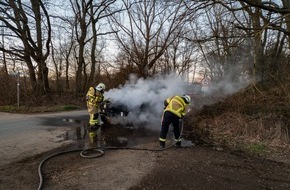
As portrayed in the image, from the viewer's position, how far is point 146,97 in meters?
12.2

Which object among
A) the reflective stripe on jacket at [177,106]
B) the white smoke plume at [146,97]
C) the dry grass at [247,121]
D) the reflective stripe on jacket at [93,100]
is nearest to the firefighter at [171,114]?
the reflective stripe on jacket at [177,106]

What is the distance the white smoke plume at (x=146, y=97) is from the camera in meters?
11.5

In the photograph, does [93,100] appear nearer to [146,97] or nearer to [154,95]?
[146,97]

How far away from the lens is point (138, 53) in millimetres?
25391

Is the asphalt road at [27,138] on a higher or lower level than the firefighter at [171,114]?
lower

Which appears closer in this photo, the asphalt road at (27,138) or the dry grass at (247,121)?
the asphalt road at (27,138)

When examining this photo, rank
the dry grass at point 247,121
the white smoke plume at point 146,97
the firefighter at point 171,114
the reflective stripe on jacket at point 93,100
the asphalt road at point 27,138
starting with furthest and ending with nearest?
the white smoke plume at point 146,97
the reflective stripe on jacket at point 93,100
the dry grass at point 247,121
the firefighter at point 171,114
the asphalt road at point 27,138

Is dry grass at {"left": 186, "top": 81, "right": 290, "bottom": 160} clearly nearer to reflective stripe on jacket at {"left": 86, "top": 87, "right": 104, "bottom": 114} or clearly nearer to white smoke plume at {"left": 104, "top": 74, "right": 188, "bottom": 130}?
white smoke plume at {"left": 104, "top": 74, "right": 188, "bottom": 130}

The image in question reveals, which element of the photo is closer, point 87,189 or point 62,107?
point 87,189

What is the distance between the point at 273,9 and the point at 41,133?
8.74 m

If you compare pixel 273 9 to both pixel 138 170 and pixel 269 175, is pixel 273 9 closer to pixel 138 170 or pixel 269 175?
pixel 269 175

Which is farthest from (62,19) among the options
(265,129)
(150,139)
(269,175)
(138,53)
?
(269,175)

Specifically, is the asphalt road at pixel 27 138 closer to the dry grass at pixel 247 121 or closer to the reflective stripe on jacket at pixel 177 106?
the reflective stripe on jacket at pixel 177 106

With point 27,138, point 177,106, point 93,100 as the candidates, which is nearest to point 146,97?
point 93,100
